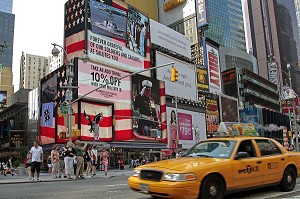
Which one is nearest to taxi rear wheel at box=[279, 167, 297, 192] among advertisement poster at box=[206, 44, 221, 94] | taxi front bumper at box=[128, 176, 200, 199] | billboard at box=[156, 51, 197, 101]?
taxi front bumper at box=[128, 176, 200, 199]

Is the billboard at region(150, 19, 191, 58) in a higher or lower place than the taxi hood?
higher

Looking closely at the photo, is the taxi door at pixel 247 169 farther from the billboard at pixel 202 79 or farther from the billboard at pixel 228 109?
the billboard at pixel 228 109

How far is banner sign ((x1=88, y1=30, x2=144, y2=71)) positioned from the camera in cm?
4925

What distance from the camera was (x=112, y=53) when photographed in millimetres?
52375

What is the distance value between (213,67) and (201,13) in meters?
18.1

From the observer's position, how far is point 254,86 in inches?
4491

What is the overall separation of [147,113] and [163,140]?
5.81m

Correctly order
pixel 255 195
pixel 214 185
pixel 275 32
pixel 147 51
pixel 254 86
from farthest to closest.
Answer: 1. pixel 275 32
2. pixel 254 86
3. pixel 147 51
4. pixel 255 195
5. pixel 214 185

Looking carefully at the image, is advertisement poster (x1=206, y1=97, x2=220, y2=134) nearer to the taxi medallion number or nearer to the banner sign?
Result: the banner sign

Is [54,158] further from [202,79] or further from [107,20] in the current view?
[202,79]

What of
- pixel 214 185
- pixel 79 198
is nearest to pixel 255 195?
pixel 214 185

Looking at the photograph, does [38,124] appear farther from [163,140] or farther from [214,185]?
[214,185]

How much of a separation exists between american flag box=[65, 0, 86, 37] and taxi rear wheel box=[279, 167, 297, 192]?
1748 inches

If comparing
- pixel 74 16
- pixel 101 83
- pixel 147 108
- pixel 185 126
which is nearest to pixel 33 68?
pixel 185 126
